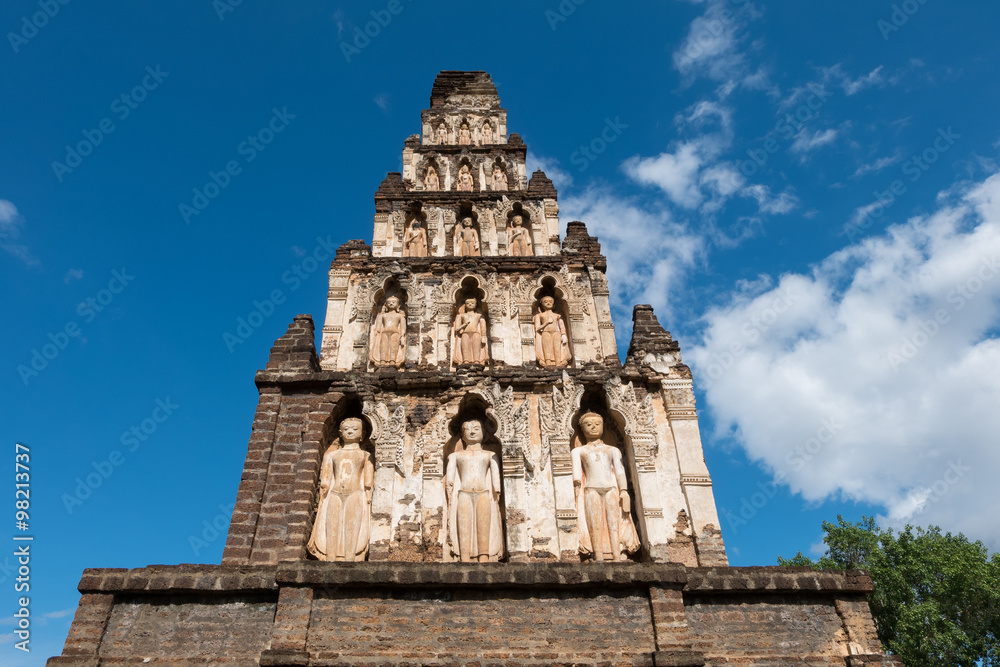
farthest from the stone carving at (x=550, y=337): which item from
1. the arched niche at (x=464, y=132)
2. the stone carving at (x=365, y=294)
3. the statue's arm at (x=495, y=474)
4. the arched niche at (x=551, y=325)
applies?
the arched niche at (x=464, y=132)

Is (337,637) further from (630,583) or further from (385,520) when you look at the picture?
(630,583)

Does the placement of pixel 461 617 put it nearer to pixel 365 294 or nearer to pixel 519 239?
pixel 365 294

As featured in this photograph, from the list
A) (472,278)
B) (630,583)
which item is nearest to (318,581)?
(630,583)

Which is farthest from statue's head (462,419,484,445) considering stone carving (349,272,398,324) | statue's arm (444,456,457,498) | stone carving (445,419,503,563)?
stone carving (349,272,398,324)

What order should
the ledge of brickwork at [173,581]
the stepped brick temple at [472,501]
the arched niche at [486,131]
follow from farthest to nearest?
the arched niche at [486,131]
the ledge of brickwork at [173,581]
the stepped brick temple at [472,501]

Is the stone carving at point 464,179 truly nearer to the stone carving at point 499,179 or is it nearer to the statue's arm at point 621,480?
the stone carving at point 499,179

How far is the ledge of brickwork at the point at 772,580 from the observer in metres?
8.49

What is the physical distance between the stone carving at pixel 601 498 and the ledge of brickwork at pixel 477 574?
102cm

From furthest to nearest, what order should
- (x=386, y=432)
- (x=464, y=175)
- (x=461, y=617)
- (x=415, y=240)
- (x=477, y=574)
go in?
(x=464, y=175) < (x=415, y=240) < (x=386, y=432) < (x=477, y=574) < (x=461, y=617)

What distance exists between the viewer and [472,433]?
1044 cm

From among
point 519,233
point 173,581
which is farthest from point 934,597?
point 173,581

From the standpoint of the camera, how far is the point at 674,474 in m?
10.0

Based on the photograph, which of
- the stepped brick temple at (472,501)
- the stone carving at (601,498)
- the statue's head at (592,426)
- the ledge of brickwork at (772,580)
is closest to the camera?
the stepped brick temple at (472,501)

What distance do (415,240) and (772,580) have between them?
9413mm
